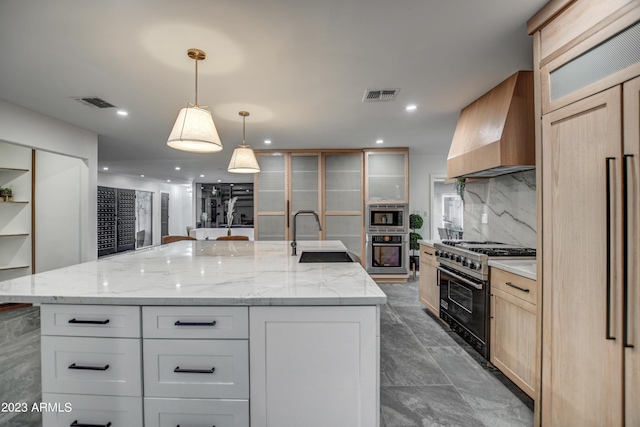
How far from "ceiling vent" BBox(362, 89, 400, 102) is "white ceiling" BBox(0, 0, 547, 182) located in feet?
0.25

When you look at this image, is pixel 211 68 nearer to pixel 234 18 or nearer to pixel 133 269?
pixel 234 18

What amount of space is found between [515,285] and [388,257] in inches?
126

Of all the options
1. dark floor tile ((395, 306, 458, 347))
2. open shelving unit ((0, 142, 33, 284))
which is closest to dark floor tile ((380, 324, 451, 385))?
dark floor tile ((395, 306, 458, 347))

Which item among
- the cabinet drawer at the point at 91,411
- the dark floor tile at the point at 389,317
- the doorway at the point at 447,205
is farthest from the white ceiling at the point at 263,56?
the doorway at the point at 447,205

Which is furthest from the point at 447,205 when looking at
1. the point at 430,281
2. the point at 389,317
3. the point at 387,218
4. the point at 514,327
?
the point at 514,327

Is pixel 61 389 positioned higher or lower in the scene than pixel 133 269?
lower

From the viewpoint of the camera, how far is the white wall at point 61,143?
3.17 meters

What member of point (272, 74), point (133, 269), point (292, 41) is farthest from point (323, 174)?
point (133, 269)

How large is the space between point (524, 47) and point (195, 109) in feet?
7.62

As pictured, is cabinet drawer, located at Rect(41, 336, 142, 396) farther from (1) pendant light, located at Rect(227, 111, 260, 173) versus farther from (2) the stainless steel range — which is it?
(2) the stainless steel range

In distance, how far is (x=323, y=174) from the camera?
17.3 feet

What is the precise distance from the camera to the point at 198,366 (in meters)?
1.23

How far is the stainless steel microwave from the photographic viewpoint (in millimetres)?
5059

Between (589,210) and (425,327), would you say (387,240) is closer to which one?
(425,327)
